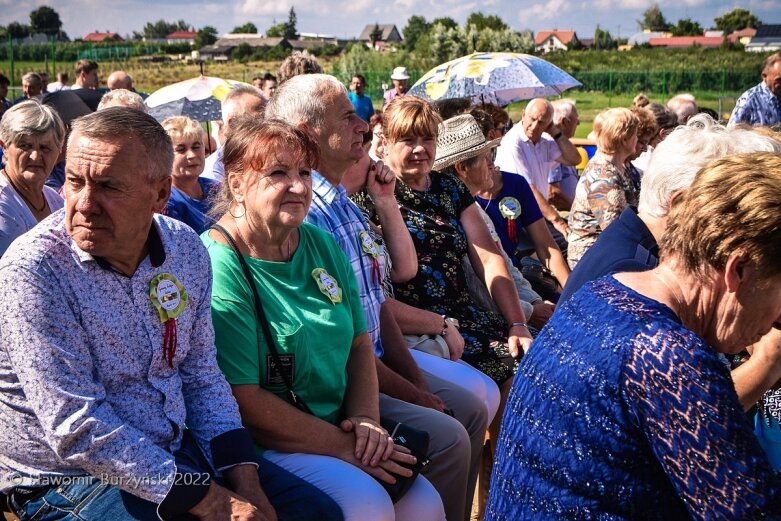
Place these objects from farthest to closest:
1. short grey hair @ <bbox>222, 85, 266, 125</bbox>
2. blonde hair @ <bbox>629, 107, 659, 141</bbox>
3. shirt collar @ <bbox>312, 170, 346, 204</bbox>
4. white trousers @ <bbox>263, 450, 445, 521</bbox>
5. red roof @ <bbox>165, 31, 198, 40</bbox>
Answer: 1. red roof @ <bbox>165, 31, 198, 40</bbox>
2. blonde hair @ <bbox>629, 107, 659, 141</bbox>
3. short grey hair @ <bbox>222, 85, 266, 125</bbox>
4. shirt collar @ <bbox>312, 170, 346, 204</bbox>
5. white trousers @ <bbox>263, 450, 445, 521</bbox>

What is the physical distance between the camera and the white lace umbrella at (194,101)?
8.41m

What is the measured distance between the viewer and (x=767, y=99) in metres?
7.30

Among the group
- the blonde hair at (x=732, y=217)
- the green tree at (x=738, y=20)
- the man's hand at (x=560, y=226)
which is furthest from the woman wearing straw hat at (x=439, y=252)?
the green tree at (x=738, y=20)

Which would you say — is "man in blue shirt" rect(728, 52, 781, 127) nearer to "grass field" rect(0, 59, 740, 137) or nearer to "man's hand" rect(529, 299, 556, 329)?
"man's hand" rect(529, 299, 556, 329)

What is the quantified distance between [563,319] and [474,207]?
2365 millimetres

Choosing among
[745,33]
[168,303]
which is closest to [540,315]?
[168,303]

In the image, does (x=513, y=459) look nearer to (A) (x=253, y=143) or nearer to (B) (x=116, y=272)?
(B) (x=116, y=272)

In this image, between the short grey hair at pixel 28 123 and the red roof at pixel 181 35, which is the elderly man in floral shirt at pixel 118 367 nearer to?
the short grey hair at pixel 28 123

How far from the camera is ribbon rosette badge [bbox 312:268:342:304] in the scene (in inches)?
105

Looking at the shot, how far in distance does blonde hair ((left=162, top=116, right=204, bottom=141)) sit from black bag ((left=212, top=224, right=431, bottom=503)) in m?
2.07

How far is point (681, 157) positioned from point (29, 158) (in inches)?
118

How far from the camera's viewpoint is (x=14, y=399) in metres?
1.96

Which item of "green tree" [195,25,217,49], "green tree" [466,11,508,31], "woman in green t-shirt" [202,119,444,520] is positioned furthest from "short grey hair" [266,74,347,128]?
"green tree" [195,25,217,49]

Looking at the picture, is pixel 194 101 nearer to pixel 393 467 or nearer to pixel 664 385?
pixel 393 467
